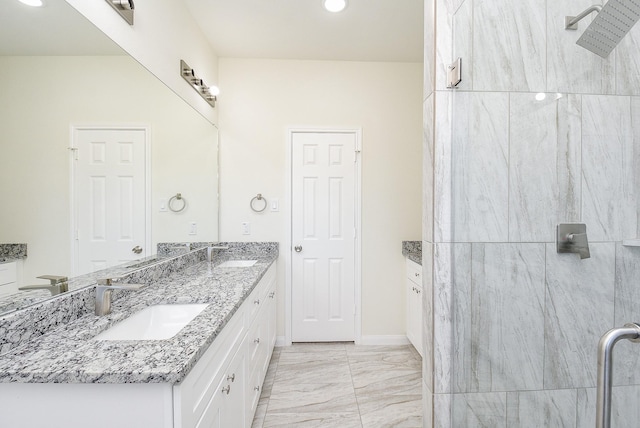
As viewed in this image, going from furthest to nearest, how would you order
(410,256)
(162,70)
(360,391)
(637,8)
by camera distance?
(410,256) < (360,391) < (162,70) < (637,8)

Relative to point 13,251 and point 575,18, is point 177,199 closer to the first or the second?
point 13,251

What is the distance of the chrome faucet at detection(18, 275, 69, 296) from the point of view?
3.50 ft

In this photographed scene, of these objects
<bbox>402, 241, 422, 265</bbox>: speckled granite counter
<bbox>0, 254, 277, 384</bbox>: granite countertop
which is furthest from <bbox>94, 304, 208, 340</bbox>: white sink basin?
<bbox>402, 241, 422, 265</bbox>: speckled granite counter

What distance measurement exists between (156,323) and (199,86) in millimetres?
1874

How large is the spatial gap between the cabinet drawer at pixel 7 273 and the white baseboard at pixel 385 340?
268 centimetres

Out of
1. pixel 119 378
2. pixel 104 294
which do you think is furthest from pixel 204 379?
pixel 104 294

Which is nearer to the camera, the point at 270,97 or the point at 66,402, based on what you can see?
the point at 66,402

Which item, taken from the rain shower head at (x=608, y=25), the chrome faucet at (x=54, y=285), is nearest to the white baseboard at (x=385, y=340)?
the chrome faucet at (x=54, y=285)

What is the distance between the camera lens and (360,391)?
221 cm

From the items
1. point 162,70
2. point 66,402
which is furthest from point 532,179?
point 162,70

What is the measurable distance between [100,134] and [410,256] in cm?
246

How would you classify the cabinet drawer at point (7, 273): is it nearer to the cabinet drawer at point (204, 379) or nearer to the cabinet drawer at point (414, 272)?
the cabinet drawer at point (204, 379)

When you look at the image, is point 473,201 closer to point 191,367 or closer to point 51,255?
point 191,367

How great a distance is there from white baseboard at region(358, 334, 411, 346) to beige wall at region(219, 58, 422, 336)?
0.16 feet
